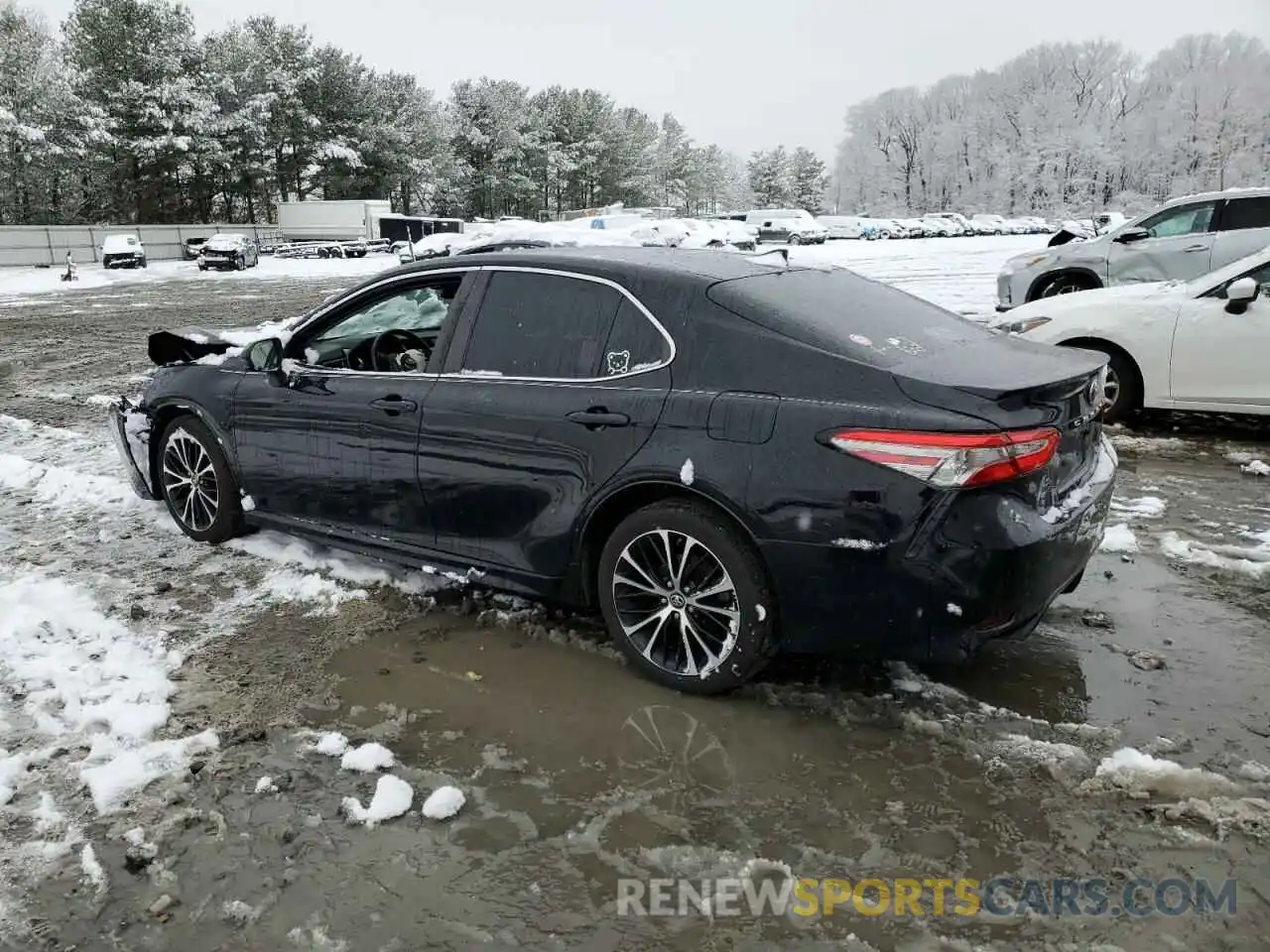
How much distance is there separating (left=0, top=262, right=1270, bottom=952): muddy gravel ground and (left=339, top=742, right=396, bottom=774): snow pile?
0.12ft

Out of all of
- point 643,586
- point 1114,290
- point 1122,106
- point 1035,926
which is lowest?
point 1035,926

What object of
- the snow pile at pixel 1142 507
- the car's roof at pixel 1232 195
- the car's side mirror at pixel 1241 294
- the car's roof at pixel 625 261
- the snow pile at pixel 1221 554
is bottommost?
the snow pile at pixel 1221 554

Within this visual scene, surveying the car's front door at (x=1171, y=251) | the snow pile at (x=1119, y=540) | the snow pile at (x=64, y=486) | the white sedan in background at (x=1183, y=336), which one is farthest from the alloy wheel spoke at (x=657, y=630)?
the car's front door at (x=1171, y=251)

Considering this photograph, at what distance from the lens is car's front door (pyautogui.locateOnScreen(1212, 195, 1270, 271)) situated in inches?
436

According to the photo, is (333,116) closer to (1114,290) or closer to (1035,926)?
(1114,290)

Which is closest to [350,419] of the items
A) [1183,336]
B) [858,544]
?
[858,544]

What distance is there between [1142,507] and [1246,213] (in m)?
7.83

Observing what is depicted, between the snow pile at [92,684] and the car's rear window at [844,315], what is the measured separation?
249 cm

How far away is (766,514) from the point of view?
10.7ft

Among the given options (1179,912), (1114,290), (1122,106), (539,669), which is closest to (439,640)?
(539,669)

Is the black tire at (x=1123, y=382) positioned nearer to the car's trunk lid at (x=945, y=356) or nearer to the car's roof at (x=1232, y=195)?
the car's trunk lid at (x=945, y=356)

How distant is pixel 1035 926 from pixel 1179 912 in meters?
0.38

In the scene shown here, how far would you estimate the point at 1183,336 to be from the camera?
6.89 meters

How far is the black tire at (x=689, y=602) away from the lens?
3371mm
